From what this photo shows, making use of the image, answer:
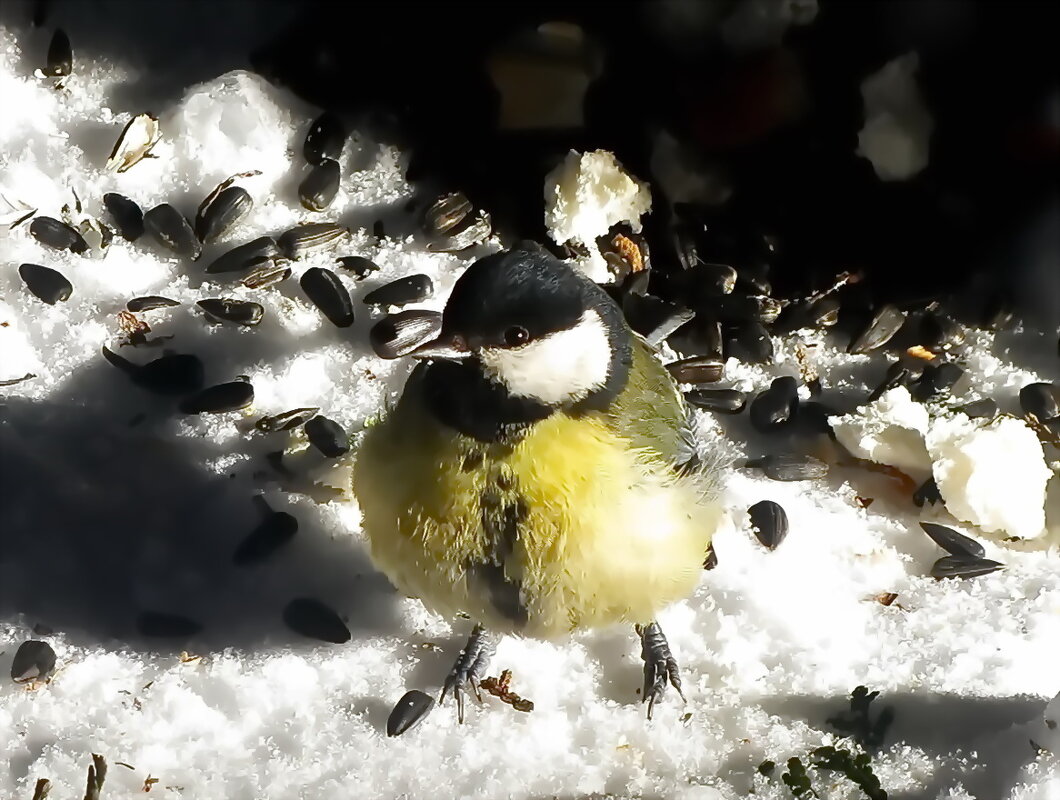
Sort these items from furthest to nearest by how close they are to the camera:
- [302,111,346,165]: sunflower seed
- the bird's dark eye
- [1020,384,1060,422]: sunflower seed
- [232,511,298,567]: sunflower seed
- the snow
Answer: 1. [302,111,346,165]: sunflower seed
2. [1020,384,1060,422]: sunflower seed
3. [232,511,298,567]: sunflower seed
4. the snow
5. the bird's dark eye

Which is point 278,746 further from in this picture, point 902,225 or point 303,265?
point 902,225

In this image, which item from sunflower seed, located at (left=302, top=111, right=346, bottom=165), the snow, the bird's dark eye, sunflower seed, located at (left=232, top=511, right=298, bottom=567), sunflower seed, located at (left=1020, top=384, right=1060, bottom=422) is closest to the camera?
the bird's dark eye

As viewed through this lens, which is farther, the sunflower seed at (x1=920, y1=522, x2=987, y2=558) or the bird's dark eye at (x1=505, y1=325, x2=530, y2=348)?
the sunflower seed at (x1=920, y1=522, x2=987, y2=558)

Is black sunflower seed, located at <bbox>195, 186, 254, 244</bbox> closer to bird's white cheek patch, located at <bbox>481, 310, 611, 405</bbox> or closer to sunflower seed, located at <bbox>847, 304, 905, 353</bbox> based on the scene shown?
bird's white cheek patch, located at <bbox>481, 310, 611, 405</bbox>

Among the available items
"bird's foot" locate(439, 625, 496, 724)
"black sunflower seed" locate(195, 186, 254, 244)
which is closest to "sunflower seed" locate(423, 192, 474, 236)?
"black sunflower seed" locate(195, 186, 254, 244)

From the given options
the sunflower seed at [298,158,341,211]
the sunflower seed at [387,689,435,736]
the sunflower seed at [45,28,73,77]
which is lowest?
the sunflower seed at [387,689,435,736]

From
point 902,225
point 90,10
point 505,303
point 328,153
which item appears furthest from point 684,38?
point 90,10
